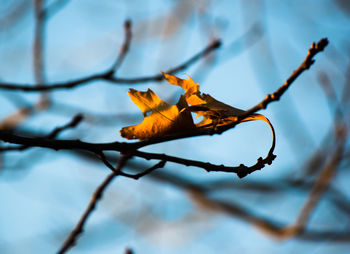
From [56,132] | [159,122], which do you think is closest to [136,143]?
[159,122]

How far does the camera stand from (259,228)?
2.71 metres

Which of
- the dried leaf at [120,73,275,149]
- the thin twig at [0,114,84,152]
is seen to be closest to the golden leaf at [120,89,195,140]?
the dried leaf at [120,73,275,149]

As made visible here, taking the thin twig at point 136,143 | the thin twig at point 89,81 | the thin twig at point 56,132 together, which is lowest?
the thin twig at point 136,143

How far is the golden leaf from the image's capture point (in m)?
0.65

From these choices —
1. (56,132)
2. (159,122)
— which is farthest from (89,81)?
(159,122)

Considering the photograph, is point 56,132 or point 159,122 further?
point 56,132

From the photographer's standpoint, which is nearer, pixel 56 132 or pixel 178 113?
pixel 178 113

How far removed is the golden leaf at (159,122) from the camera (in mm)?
649

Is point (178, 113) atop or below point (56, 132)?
below

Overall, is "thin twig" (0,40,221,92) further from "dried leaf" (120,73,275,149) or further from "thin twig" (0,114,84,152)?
"dried leaf" (120,73,275,149)

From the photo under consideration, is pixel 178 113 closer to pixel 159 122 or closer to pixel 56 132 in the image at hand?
pixel 159 122

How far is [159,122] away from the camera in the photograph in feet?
2.16

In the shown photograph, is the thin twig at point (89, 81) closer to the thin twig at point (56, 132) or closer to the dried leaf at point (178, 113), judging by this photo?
the thin twig at point (56, 132)

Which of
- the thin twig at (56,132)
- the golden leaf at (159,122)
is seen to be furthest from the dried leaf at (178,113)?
the thin twig at (56,132)
